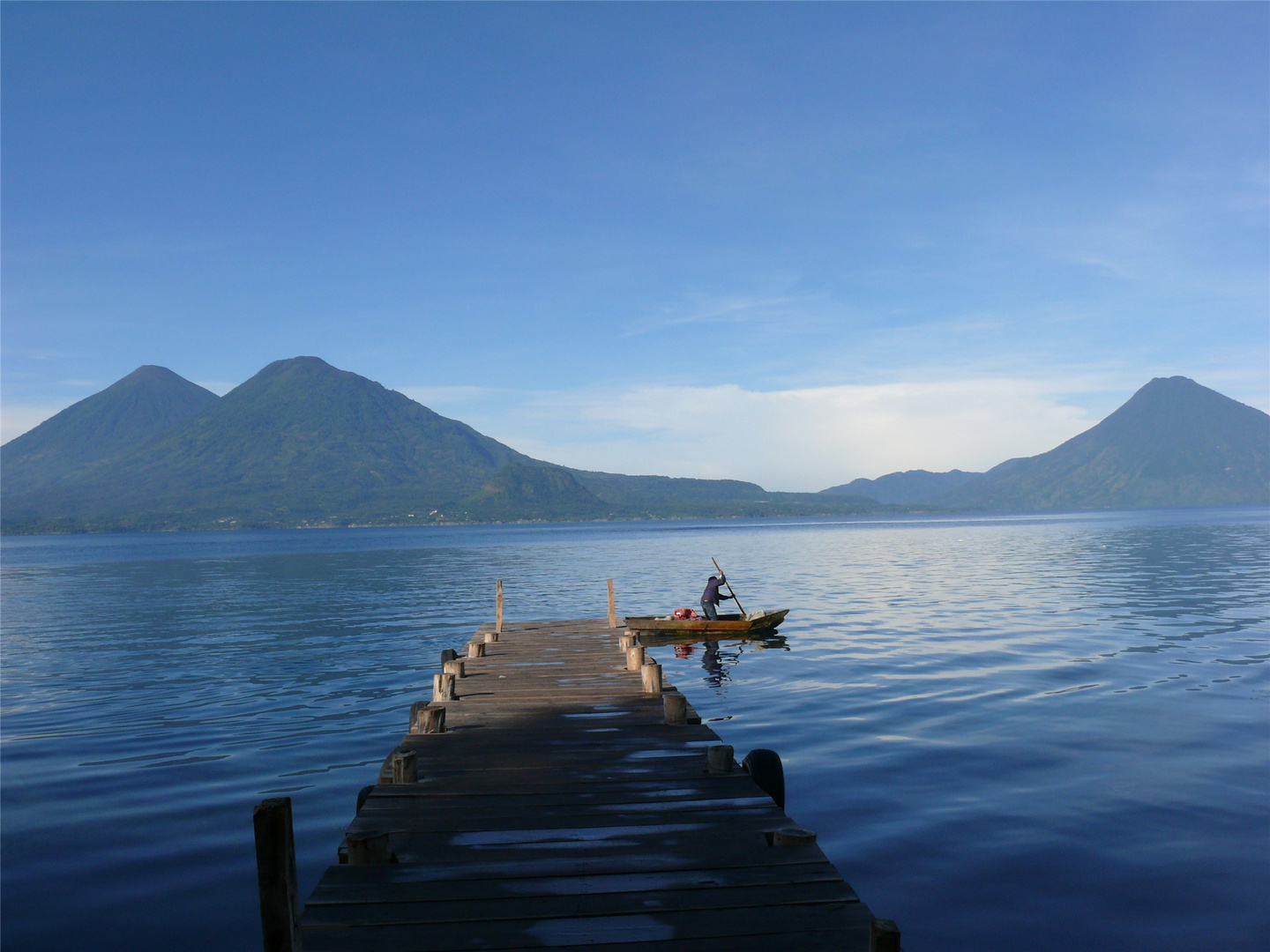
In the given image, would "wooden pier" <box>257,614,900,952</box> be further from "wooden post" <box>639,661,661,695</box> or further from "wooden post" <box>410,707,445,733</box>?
"wooden post" <box>639,661,661,695</box>

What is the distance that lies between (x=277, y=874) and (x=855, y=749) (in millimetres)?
13509

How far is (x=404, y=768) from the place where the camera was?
33.5ft

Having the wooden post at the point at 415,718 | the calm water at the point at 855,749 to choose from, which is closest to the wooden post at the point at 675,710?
the calm water at the point at 855,749

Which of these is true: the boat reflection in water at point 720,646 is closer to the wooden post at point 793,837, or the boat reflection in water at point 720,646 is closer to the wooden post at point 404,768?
the wooden post at point 404,768

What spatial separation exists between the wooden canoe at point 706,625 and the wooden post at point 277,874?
26037mm

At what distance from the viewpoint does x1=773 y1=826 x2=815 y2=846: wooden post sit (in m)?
8.01

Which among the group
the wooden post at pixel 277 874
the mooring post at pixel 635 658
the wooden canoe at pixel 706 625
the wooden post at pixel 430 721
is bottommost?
the wooden canoe at pixel 706 625

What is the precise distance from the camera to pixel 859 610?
133 ft

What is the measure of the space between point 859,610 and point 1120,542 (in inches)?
2874

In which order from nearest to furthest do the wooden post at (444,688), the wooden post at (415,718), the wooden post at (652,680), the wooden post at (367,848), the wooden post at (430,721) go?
the wooden post at (367,848) < the wooden post at (430,721) < the wooden post at (415,718) < the wooden post at (444,688) < the wooden post at (652,680)

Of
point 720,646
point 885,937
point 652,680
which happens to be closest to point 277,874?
point 885,937

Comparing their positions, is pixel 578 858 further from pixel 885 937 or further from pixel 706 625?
pixel 706 625

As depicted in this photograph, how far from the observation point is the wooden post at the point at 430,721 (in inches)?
524

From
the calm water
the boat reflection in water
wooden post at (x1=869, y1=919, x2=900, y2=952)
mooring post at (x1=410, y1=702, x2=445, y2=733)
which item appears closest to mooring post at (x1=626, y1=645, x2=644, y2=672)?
the calm water
